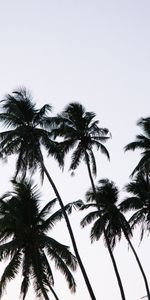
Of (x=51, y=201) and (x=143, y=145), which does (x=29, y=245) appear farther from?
(x=143, y=145)

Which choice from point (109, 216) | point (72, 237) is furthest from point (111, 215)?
point (72, 237)

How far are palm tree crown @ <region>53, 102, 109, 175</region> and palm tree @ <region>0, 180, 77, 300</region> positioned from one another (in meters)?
6.06

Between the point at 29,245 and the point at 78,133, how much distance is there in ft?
30.9

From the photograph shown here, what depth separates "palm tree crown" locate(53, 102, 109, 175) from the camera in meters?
31.3

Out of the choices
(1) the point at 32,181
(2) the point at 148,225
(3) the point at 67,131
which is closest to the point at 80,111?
(3) the point at 67,131

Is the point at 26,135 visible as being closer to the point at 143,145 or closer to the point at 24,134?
the point at 24,134

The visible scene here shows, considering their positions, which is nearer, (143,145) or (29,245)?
(29,245)

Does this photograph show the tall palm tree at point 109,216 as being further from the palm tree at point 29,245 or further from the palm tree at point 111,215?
the palm tree at point 29,245

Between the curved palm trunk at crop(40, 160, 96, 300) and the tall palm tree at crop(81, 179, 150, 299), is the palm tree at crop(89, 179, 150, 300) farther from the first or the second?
the curved palm trunk at crop(40, 160, 96, 300)

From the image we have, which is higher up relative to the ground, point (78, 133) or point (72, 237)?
point (78, 133)

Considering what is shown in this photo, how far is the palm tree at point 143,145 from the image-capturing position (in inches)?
1235

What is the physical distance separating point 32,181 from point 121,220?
9050 millimetres

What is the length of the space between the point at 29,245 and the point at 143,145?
1206cm

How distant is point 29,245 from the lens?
25.1 meters
